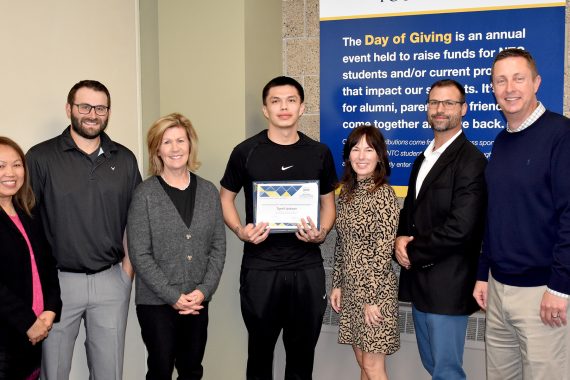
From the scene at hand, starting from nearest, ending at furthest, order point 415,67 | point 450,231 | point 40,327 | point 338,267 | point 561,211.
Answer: point 561,211, point 40,327, point 450,231, point 338,267, point 415,67

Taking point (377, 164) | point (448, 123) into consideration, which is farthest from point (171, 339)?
point (448, 123)

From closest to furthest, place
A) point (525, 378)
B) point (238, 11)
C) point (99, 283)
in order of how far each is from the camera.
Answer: point (525, 378) < point (99, 283) < point (238, 11)

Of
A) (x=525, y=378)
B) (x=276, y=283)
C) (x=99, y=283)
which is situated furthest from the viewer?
(x=276, y=283)

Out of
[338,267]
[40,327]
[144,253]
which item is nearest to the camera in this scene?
[40,327]

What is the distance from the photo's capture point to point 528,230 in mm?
2309

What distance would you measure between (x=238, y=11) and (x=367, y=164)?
4.40 ft

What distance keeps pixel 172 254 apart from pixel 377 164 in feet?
3.62

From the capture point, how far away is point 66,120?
2980 millimetres

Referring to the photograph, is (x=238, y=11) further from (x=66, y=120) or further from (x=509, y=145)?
(x=509, y=145)

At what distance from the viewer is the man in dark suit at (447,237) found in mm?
2578

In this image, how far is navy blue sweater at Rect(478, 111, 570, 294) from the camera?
2195 mm

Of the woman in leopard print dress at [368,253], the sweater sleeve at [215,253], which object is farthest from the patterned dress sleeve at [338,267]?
the sweater sleeve at [215,253]

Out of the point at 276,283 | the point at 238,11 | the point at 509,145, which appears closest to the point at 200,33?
the point at 238,11

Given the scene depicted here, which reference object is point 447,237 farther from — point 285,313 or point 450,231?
point 285,313
